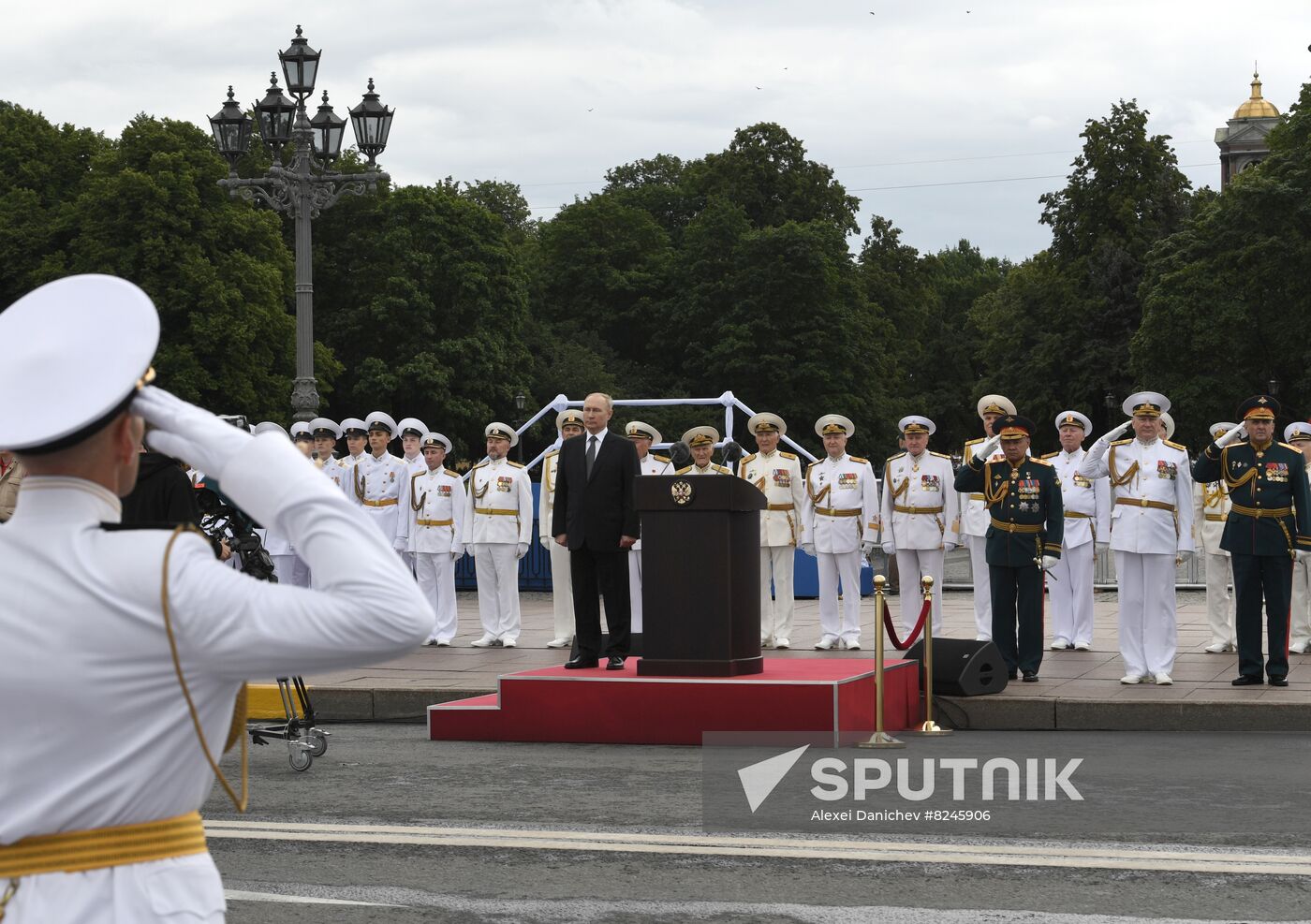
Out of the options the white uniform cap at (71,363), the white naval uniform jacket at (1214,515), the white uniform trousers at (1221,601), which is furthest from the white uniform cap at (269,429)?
the white naval uniform jacket at (1214,515)

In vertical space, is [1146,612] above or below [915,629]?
below

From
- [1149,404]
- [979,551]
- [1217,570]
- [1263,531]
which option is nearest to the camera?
[1263,531]

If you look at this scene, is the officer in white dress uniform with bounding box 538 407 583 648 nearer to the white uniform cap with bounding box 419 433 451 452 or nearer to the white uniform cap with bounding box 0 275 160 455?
the white uniform cap with bounding box 419 433 451 452

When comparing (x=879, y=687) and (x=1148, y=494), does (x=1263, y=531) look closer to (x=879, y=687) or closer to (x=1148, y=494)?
(x=1148, y=494)

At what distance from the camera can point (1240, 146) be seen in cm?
10700

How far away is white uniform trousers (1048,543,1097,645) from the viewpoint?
57.3ft

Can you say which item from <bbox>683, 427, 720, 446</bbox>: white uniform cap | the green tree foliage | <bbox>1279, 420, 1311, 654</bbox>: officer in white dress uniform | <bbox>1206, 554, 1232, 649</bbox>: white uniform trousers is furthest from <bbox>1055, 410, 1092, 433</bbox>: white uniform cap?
the green tree foliage

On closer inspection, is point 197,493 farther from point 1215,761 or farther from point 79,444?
point 79,444

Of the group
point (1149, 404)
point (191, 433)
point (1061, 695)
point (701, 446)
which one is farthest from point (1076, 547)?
point (191, 433)

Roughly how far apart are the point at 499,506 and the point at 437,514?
0.75 metres

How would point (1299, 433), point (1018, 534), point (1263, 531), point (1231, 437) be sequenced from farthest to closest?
point (1299, 433) < point (1018, 534) < point (1231, 437) < point (1263, 531)

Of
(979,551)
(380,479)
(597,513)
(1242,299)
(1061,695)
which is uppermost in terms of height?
(1242,299)

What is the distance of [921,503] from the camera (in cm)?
1744

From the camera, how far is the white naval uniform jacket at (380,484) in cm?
1973
